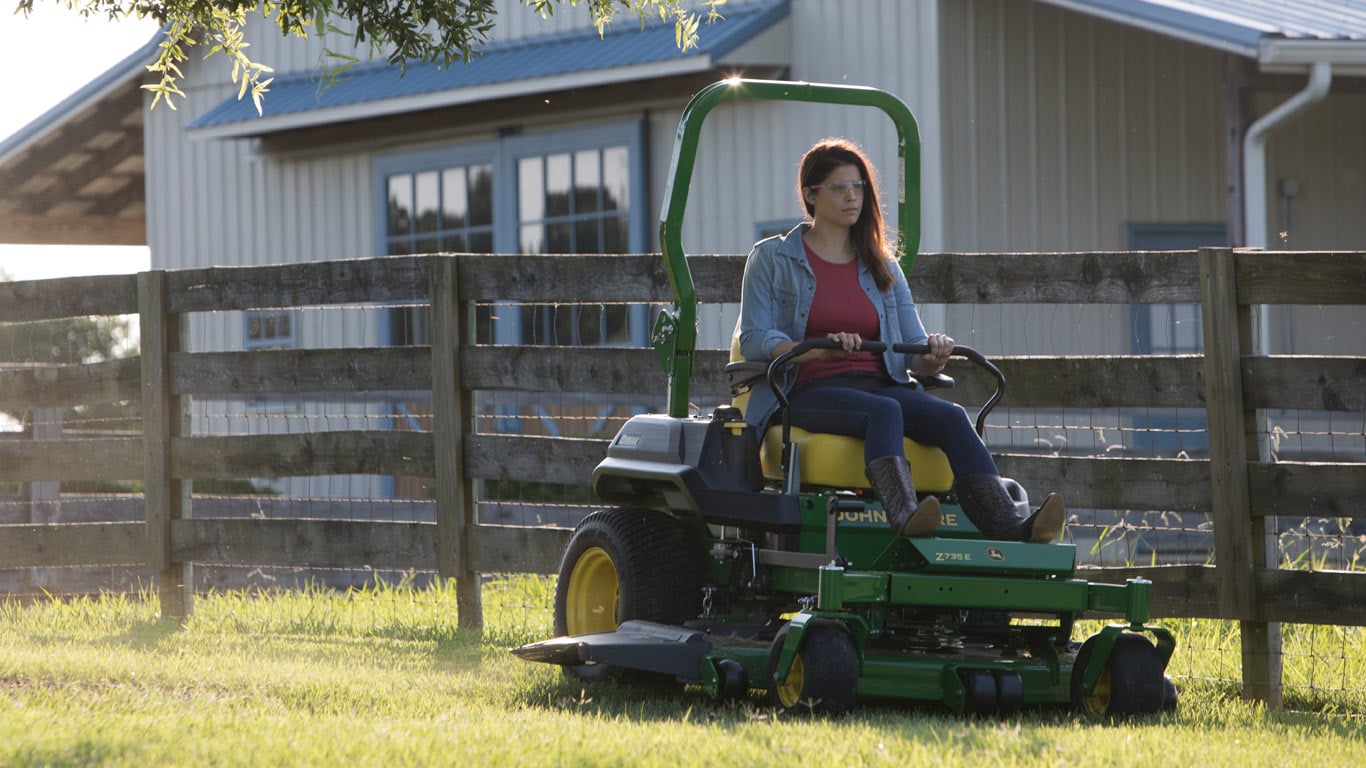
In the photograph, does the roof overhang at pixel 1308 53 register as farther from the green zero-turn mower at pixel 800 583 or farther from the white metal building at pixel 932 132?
the green zero-turn mower at pixel 800 583

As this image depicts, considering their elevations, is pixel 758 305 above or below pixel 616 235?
below

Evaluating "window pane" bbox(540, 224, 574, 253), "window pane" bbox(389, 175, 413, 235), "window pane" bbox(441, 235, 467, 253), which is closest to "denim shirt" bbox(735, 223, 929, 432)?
"window pane" bbox(540, 224, 574, 253)

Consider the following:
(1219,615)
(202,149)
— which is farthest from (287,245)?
(1219,615)

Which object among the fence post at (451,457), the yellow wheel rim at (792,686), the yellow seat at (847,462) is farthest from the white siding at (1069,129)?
the yellow wheel rim at (792,686)

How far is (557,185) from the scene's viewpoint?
16594 mm

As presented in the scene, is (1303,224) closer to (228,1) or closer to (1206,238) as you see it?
(1206,238)

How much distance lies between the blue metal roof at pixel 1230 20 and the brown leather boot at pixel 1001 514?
24.1 feet

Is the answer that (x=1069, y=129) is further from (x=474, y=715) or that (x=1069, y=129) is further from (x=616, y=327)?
(x=474, y=715)

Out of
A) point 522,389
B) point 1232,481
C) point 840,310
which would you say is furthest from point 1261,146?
point 840,310

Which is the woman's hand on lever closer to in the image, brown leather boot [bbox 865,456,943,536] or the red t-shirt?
the red t-shirt

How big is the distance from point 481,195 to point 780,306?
11363 mm

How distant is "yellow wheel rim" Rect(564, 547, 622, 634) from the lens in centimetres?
670

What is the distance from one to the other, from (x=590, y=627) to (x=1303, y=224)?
10523 mm

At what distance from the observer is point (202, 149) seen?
19875mm
